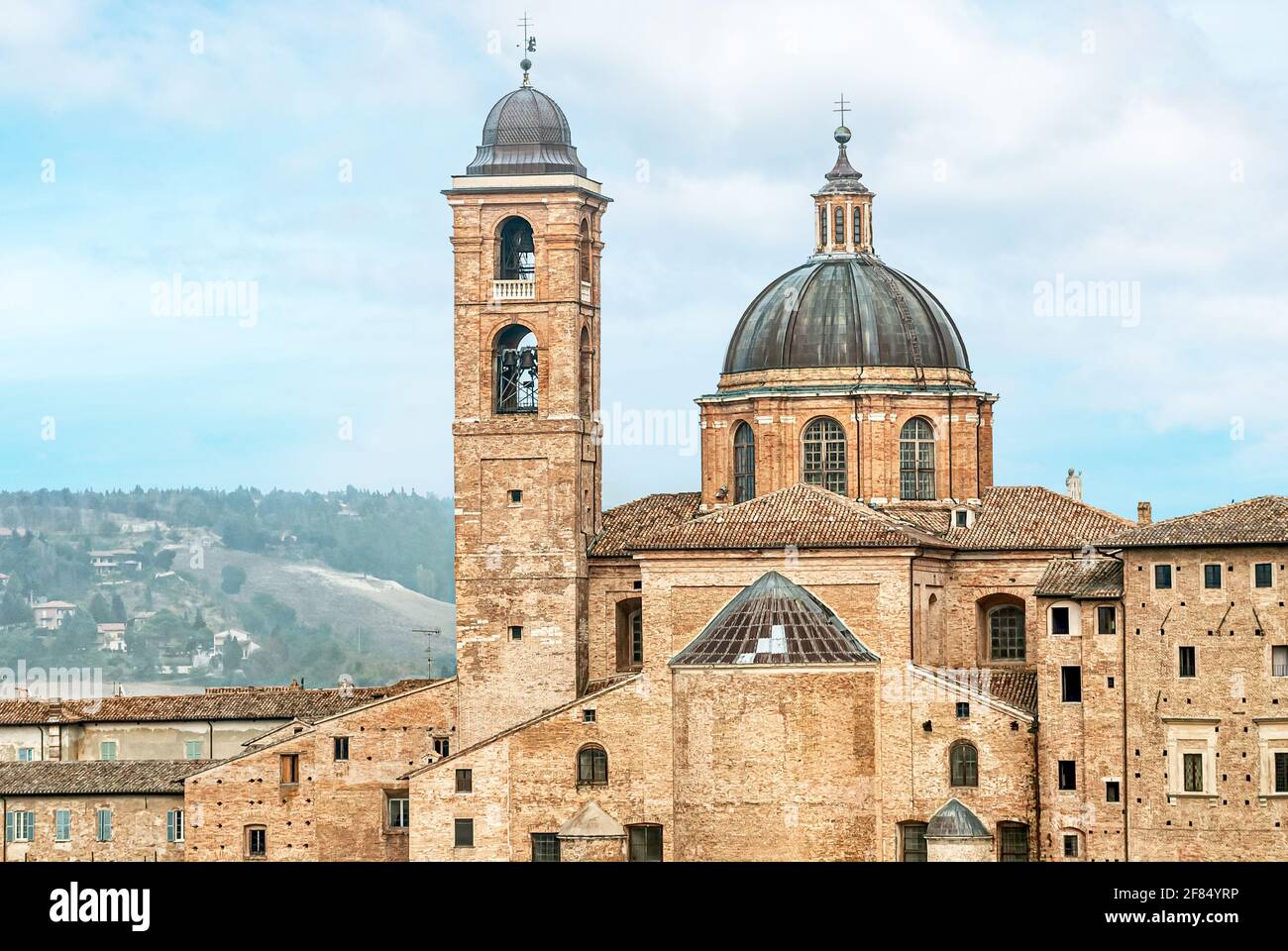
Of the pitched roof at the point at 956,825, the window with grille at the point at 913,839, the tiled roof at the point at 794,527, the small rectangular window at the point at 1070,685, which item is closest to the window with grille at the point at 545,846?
the tiled roof at the point at 794,527

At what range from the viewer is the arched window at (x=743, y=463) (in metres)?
63.5

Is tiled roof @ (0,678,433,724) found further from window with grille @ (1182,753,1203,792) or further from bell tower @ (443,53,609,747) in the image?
window with grille @ (1182,753,1203,792)

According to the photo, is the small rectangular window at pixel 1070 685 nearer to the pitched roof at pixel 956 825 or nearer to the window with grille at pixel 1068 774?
the window with grille at pixel 1068 774

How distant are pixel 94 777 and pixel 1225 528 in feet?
87.8

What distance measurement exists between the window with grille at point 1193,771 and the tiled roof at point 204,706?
21451mm

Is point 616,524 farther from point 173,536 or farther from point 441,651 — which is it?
point 173,536

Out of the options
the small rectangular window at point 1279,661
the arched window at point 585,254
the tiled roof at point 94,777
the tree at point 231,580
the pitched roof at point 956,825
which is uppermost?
the arched window at point 585,254

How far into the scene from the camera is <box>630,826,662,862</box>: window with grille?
5500 centimetres

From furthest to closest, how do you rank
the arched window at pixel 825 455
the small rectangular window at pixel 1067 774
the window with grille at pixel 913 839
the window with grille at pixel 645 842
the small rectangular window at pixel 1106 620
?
the arched window at pixel 825 455, the window with grille at pixel 645 842, the window with grille at pixel 913 839, the small rectangular window at pixel 1067 774, the small rectangular window at pixel 1106 620

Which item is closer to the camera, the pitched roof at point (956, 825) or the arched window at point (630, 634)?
the pitched roof at point (956, 825)

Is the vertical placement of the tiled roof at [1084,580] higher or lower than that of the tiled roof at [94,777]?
higher
